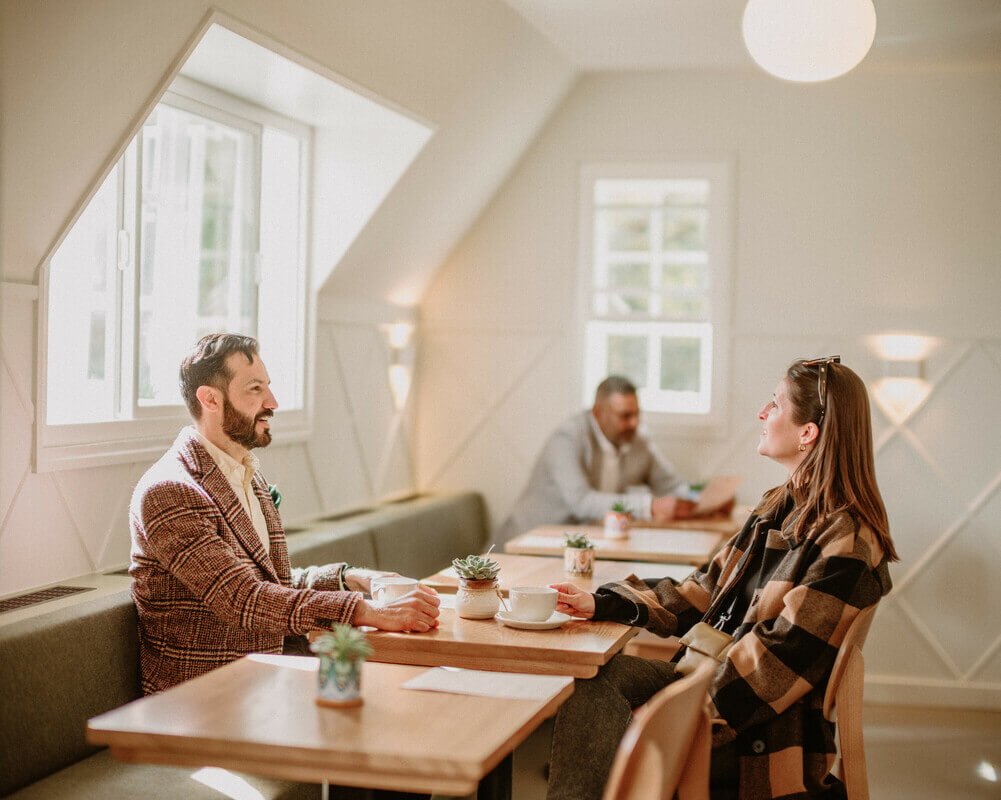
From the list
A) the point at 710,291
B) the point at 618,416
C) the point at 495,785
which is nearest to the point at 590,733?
the point at 495,785

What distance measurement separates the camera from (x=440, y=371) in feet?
18.5

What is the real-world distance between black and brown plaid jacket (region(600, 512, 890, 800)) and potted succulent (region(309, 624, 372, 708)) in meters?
0.80

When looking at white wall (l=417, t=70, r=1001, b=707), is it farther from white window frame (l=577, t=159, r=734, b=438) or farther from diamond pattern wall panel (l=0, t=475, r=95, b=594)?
diamond pattern wall panel (l=0, t=475, r=95, b=594)

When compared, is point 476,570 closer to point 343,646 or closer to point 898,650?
point 343,646

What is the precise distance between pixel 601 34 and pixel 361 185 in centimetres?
119

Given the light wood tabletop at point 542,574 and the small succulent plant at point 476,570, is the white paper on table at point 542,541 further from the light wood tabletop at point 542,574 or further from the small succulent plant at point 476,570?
the small succulent plant at point 476,570

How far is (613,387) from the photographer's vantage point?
495 centimetres

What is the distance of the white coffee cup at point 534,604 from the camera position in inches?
95.1

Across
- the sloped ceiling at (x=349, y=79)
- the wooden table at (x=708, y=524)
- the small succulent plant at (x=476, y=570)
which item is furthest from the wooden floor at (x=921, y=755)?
the sloped ceiling at (x=349, y=79)

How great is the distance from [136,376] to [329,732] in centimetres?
197

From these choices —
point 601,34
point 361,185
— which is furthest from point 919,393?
point 361,185

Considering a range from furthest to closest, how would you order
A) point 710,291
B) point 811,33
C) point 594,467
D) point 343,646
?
point 710,291, point 594,467, point 811,33, point 343,646

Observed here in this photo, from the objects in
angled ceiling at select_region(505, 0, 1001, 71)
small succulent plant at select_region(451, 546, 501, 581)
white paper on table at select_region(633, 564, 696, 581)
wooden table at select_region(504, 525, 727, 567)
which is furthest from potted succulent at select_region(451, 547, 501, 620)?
angled ceiling at select_region(505, 0, 1001, 71)

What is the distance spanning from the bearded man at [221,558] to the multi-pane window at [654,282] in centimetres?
282
